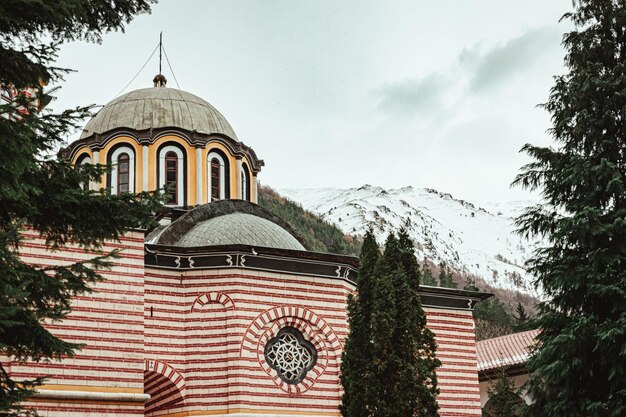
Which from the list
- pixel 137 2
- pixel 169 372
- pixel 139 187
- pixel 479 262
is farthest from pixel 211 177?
pixel 479 262

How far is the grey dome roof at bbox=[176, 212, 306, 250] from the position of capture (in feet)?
54.6

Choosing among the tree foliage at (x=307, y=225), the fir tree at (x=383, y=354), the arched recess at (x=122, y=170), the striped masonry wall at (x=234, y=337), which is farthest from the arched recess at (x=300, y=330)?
the tree foliage at (x=307, y=225)

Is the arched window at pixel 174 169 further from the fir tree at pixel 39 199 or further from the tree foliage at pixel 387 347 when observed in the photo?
the fir tree at pixel 39 199

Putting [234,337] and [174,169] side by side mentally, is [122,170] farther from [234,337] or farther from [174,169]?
[234,337]

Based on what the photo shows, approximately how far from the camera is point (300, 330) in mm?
16281

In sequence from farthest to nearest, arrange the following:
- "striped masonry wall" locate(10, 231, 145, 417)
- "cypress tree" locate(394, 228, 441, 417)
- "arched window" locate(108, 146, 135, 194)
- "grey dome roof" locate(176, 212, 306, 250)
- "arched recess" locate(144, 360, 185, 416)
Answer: "arched window" locate(108, 146, 135, 194) → "grey dome roof" locate(176, 212, 306, 250) → "arched recess" locate(144, 360, 185, 416) → "striped masonry wall" locate(10, 231, 145, 417) → "cypress tree" locate(394, 228, 441, 417)

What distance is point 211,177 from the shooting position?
1959cm

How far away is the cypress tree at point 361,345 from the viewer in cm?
1236

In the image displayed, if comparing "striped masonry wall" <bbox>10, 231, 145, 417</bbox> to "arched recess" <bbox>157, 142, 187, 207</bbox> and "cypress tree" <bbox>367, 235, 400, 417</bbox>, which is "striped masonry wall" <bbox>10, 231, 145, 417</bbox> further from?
"arched recess" <bbox>157, 142, 187, 207</bbox>

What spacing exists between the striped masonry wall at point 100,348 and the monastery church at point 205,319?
0.02 meters

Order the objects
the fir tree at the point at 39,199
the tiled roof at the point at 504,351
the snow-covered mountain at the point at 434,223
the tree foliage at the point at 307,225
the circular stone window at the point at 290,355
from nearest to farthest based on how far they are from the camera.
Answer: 1. the fir tree at the point at 39,199
2. the circular stone window at the point at 290,355
3. the tiled roof at the point at 504,351
4. the tree foliage at the point at 307,225
5. the snow-covered mountain at the point at 434,223

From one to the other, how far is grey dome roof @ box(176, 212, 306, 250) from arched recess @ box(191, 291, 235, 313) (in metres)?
1.07

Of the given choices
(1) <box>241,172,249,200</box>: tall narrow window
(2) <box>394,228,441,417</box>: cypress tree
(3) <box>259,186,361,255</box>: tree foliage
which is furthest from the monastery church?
(3) <box>259,186,361,255</box>: tree foliage

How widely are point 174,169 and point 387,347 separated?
8.48 metres
